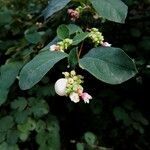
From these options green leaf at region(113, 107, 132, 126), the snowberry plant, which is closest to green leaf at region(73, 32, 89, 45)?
the snowberry plant

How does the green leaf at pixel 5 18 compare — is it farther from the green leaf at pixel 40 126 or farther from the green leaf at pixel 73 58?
the green leaf at pixel 73 58

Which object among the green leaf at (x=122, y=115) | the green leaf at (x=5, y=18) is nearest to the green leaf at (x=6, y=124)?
the green leaf at (x=122, y=115)

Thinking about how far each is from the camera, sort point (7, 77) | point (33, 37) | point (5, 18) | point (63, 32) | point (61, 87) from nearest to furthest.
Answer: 1. point (61, 87)
2. point (63, 32)
3. point (7, 77)
4. point (33, 37)
5. point (5, 18)

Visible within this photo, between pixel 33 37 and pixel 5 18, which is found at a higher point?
pixel 33 37

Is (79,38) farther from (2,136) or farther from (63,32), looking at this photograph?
(2,136)

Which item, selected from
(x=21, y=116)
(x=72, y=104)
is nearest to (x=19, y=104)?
(x=21, y=116)

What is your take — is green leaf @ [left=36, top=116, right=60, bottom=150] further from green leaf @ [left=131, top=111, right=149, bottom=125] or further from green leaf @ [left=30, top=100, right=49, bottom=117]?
green leaf @ [left=131, top=111, right=149, bottom=125]

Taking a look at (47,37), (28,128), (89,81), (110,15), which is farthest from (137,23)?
(110,15)
